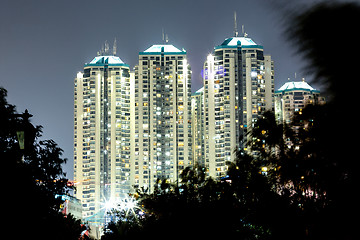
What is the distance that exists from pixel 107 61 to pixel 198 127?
23.0m

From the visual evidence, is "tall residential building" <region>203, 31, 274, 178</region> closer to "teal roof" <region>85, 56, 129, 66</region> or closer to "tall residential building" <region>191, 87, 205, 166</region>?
"tall residential building" <region>191, 87, 205, 166</region>

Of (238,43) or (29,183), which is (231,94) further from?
(29,183)

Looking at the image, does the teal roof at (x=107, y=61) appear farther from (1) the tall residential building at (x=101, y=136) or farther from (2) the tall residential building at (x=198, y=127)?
(2) the tall residential building at (x=198, y=127)

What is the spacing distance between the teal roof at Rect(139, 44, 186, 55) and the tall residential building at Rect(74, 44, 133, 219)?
7081 mm

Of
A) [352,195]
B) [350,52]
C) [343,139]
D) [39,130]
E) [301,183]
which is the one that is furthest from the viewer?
[39,130]

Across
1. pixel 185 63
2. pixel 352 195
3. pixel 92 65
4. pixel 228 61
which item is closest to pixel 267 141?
pixel 352 195

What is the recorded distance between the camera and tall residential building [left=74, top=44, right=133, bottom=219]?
10550 cm

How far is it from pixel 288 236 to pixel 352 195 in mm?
9482

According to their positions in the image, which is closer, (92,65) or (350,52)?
(350,52)

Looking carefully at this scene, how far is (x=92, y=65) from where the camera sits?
368ft

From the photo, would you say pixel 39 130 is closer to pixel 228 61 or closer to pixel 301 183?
pixel 301 183

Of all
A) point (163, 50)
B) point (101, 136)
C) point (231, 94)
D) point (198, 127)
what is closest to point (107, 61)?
point (163, 50)

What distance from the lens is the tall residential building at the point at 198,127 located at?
10206cm

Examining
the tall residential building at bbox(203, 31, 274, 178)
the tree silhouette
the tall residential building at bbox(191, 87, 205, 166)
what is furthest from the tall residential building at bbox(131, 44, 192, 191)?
the tree silhouette
